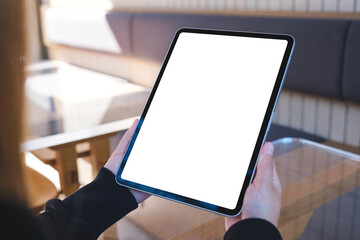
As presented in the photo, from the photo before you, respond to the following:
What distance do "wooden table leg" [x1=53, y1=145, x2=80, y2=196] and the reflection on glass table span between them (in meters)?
0.18

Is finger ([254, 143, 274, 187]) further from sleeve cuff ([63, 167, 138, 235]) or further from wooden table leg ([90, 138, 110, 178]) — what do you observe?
wooden table leg ([90, 138, 110, 178])

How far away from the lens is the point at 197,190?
50 centimetres

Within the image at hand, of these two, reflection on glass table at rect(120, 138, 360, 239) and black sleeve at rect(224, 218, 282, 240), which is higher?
black sleeve at rect(224, 218, 282, 240)

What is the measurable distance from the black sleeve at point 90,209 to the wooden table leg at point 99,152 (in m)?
0.27

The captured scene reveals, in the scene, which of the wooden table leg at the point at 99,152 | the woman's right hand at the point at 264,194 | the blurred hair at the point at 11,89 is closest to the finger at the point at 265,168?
the woman's right hand at the point at 264,194

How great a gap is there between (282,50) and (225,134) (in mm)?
135

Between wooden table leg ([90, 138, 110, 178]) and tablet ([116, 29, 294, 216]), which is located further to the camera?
wooden table leg ([90, 138, 110, 178])

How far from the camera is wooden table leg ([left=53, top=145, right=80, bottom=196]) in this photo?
749 mm

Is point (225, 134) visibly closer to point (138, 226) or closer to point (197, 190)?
point (197, 190)

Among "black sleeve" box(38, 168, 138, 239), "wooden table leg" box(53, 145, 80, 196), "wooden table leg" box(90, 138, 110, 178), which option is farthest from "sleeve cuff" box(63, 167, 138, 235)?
"wooden table leg" box(90, 138, 110, 178)

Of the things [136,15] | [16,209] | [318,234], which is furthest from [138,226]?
Answer: [136,15]

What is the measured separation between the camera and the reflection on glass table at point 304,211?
554mm

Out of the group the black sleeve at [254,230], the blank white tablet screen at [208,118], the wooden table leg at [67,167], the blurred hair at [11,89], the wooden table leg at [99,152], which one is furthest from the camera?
the wooden table leg at [99,152]

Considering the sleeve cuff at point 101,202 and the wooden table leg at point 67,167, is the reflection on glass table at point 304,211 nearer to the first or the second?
the sleeve cuff at point 101,202
